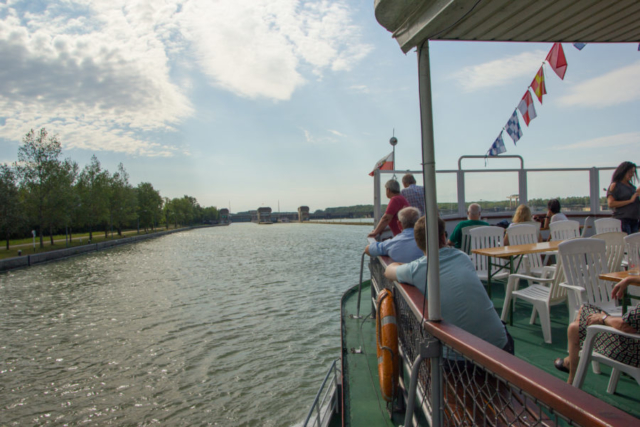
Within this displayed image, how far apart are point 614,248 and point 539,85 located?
659 centimetres

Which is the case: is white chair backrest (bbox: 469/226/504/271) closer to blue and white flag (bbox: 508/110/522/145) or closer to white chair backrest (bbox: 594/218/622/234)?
white chair backrest (bbox: 594/218/622/234)

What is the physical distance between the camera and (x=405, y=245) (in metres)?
3.37

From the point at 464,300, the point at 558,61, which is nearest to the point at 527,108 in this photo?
the point at 558,61

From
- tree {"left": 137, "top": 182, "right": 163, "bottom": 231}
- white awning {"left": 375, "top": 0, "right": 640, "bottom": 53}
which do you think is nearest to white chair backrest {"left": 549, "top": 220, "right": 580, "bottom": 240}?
white awning {"left": 375, "top": 0, "right": 640, "bottom": 53}

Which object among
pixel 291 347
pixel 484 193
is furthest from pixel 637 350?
pixel 291 347

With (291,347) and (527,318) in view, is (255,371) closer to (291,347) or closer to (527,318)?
(291,347)

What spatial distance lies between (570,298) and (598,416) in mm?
2879

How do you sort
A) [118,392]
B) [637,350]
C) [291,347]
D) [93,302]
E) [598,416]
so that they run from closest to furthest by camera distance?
[598,416], [637,350], [118,392], [291,347], [93,302]

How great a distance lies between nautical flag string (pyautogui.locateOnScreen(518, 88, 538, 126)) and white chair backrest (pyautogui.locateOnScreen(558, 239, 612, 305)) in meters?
7.38

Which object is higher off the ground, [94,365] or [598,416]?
[598,416]

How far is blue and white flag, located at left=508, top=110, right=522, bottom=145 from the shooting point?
10.0 meters

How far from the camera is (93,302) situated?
1605cm

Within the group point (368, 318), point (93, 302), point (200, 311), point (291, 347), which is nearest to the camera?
point (368, 318)

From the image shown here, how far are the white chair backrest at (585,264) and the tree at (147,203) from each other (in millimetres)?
71971
